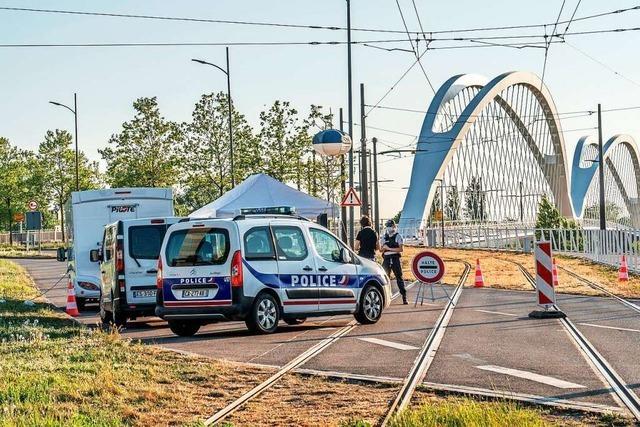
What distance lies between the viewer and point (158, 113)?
74375mm

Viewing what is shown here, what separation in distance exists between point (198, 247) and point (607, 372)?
760 centimetres

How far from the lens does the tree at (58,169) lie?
9088 centimetres

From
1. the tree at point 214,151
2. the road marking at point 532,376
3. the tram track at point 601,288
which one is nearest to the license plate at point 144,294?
the tram track at point 601,288

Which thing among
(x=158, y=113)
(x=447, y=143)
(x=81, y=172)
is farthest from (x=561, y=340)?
(x=81, y=172)

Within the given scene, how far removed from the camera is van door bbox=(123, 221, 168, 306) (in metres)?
20.3

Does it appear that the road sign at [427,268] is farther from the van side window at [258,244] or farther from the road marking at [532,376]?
the road marking at [532,376]

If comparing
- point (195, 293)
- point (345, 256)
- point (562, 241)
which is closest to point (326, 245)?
point (345, 256)

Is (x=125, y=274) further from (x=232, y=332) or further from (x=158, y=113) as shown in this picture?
(x=158, y=113)

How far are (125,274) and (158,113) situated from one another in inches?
2164

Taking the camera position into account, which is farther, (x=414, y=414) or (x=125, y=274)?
(x=125, y=274)

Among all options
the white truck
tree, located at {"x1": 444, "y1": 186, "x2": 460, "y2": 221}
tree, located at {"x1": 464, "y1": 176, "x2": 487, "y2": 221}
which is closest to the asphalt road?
the white truck

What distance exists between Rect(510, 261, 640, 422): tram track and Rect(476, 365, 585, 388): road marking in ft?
1.32

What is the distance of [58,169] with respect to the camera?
91312 mm

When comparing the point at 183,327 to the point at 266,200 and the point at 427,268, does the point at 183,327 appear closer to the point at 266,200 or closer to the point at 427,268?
the point at 427,268
